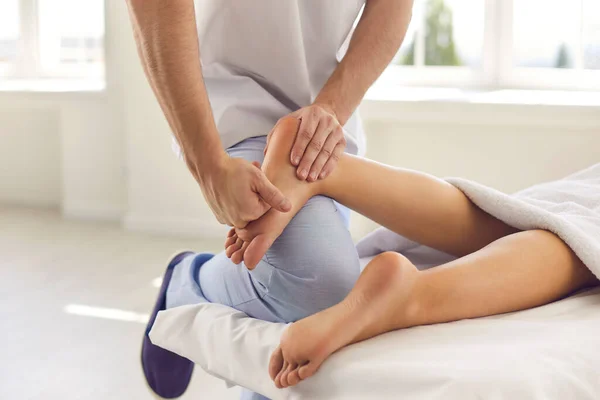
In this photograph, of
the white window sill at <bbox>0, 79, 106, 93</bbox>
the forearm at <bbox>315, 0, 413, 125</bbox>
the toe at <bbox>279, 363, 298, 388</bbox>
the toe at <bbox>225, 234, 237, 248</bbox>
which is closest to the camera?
the toe at <bbox>279, 363, 298, 388</bbox>

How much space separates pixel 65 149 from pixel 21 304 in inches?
59.4

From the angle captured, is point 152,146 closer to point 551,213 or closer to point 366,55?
point 366,55

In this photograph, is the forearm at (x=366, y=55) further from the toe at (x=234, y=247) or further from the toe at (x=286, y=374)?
the toe at (x=286, y=374)

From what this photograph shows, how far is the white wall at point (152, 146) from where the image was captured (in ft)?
9.04

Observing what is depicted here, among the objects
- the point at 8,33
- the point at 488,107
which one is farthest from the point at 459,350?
the point at 8,33

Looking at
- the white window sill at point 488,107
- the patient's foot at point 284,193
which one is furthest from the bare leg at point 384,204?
the white window sill at point 488,107

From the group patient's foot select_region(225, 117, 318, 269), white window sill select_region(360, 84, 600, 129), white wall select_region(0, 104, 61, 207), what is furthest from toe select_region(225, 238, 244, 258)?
white wall select_region(0, 104, 61, 207)

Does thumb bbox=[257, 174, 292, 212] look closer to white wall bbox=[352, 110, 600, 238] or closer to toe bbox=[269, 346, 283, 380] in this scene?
toe bbox=[269, 346, 283, 380]

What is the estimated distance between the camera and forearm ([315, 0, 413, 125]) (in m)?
1.33

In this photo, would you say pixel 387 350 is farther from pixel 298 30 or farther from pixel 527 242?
pixel 298 30

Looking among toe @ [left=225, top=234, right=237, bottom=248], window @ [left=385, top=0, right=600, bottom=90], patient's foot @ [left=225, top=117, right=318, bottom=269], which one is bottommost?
toe @ [left=225, top=234, right=237, bottom=248]

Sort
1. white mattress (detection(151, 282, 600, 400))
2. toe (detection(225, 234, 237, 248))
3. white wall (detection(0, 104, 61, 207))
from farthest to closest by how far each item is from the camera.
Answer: white wall (detection(0, 104, 61, 207))
toe (detection(225, 234, 237, 248))
white mattress (detection(151, 282, 600, 400))

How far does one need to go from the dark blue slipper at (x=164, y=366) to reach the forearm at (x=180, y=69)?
14.5 inches

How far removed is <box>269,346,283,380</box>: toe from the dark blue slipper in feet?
1.66
